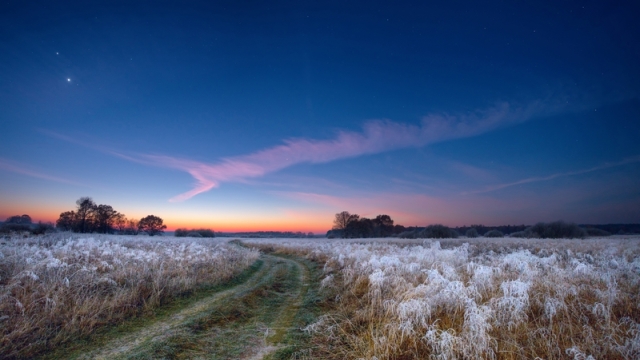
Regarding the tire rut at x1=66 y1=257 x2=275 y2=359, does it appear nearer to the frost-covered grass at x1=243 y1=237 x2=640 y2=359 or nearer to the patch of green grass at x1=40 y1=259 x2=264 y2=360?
the patch of green grass at x1=40 y1=259 x2=264 y2=360

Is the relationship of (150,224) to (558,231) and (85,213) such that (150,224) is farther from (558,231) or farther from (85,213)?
(558,231)

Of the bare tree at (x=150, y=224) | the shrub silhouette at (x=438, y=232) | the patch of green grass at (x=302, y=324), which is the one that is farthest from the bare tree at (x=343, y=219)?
the patch of green grass at (x=302, y=324)

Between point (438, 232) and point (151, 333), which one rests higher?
point (438, 232)

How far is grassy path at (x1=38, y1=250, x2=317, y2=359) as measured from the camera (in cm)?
584

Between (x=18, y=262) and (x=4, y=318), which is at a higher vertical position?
(x=18, y=262)

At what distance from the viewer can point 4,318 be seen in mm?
6207

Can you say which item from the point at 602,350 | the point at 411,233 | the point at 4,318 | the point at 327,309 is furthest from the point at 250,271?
the point at 411,233

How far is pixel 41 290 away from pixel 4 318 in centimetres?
156

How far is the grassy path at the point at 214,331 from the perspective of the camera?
5.84 metres

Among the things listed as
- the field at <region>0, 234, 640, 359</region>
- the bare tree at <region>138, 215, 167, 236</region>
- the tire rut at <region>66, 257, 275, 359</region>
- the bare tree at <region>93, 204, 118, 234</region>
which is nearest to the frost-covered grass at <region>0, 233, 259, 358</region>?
the field at <region>0, 234, 640, 359</region>

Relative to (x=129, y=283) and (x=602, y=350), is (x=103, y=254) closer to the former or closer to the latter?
(x=129, y=283)

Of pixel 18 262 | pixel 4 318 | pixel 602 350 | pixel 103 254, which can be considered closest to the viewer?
pixel 602 350

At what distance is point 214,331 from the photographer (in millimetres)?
7102

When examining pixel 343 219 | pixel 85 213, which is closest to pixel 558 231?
pixel 343 219
